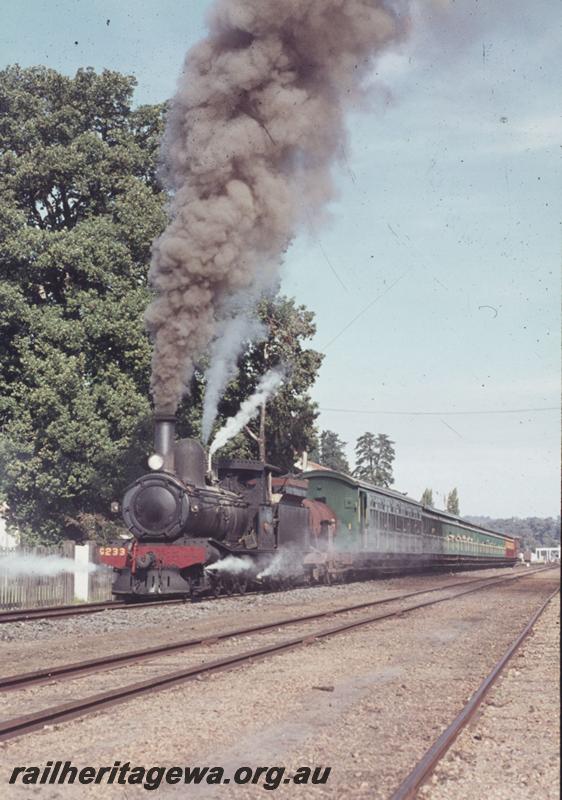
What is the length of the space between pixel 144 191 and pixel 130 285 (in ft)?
11.1

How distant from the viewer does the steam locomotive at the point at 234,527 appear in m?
20.2

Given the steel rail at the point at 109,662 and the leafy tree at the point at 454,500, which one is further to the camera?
the leafy tree at the point at 454,500

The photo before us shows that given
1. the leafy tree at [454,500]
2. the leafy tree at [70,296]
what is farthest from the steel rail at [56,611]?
the leafy tree at [454,500]

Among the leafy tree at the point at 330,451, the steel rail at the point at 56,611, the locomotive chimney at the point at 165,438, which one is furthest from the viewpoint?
the leafy tree at the point at 330,451

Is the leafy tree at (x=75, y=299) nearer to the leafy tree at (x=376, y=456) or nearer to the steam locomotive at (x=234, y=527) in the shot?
the steam locomotive at (x=234, y=527)

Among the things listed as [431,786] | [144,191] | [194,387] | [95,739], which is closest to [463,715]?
[431,786]

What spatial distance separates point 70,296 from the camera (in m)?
30.2

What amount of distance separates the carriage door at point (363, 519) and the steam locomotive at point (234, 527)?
34mm

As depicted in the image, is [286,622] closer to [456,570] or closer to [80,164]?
[80,164]

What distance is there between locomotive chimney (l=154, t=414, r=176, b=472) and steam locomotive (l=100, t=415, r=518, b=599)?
0.07 ft

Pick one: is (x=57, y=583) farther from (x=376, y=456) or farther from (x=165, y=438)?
(x=376, y=456)

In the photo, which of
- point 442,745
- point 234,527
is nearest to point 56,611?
point 234,527

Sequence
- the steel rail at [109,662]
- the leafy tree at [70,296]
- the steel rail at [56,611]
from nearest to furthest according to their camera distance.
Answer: the steel rail at [109,662] < the steel rail at [56,611] < the leafy tree at [70,296]

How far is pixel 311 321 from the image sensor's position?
39.7 metres
